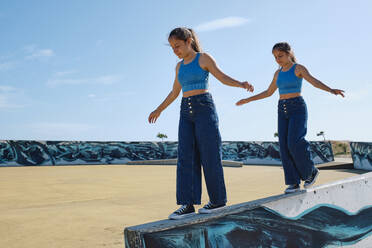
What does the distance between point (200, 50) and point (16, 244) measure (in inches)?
113

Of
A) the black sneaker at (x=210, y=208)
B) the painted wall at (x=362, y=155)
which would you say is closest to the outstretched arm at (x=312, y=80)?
the black sneaker at (x=210, y=208)

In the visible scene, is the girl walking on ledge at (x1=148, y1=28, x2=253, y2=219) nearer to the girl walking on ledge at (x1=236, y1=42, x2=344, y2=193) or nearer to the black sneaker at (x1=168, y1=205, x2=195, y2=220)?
the black sneaker at (x1=168, y1=205, x2=195, y2=220)

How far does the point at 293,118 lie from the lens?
3.87 metres

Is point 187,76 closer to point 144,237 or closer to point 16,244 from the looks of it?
point 144,237

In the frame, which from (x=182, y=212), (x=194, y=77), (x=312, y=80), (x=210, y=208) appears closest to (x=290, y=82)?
(x=312, y=80)

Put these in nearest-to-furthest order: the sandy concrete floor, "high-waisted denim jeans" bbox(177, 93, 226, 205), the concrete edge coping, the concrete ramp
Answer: the concrete edge coping
the concrete ramp
"high-waisted denim jeans" bbox(177, 93, 226, 205)
the sandy concrete floor

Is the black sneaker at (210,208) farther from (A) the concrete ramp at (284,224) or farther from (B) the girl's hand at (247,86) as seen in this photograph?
(B) the girl's hand at (247,86)

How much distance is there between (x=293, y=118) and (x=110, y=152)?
2046 centimetres

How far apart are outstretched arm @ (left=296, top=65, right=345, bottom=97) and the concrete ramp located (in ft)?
3.69

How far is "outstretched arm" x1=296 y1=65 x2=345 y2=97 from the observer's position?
3.82m

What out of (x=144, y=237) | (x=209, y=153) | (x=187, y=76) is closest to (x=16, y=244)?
(x=144, y=237)

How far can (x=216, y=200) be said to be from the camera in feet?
9.30

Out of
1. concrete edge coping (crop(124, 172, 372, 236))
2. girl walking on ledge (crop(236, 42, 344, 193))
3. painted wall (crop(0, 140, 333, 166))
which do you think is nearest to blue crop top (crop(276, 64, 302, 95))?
→ girl walking on ledge (crop(236, 42, 344, 193))

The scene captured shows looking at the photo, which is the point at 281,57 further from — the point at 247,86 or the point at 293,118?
A: the point at 247,86
